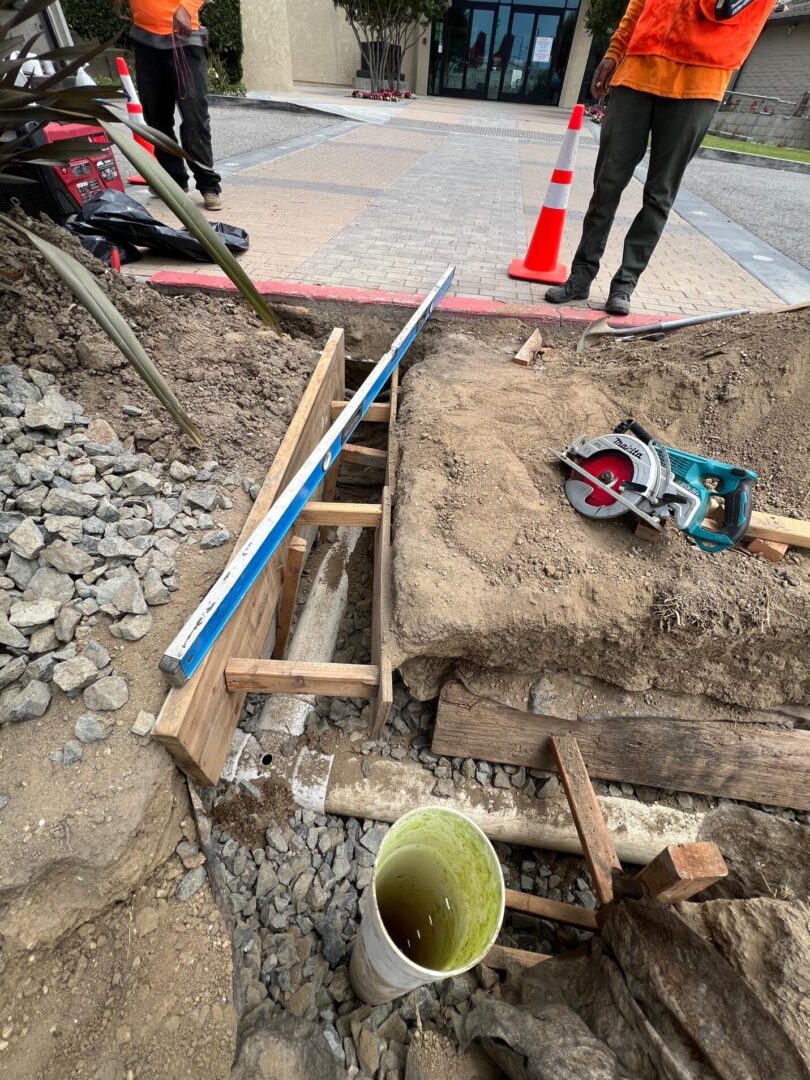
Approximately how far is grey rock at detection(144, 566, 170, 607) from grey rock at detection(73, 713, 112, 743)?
0.41 meters

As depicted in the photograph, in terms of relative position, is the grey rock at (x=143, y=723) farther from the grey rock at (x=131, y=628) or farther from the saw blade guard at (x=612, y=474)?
the saw blade guard at (x=612, y=474)

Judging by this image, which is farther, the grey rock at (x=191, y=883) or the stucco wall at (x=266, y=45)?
the stucco wall at (x=266, y=45)

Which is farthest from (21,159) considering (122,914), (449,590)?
(122,914)

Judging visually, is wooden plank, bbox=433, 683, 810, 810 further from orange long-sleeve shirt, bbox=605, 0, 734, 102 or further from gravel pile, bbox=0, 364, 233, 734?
orange long-sleeve shirt, bbox=605, 0, 734, 102

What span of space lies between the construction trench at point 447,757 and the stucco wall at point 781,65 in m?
28.5

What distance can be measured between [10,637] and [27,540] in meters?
0.33

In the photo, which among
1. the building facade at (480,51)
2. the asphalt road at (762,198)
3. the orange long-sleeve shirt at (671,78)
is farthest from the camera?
the building facade at (480,51)

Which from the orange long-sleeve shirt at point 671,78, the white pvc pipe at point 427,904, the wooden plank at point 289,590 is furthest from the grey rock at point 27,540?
the orange long-sleeve shirt at point 671,78

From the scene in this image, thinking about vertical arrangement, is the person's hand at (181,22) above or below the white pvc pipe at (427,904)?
above

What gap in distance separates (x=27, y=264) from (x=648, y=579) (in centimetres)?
298

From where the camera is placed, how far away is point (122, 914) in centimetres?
154

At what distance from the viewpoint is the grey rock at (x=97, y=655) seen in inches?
63.7

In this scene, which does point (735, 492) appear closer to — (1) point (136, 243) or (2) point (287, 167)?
(1) point (136, 243)

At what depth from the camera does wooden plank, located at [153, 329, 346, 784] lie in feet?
5.13
